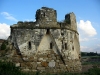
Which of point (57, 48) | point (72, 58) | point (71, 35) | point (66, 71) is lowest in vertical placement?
point (66, 71)

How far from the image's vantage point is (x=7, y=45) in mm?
12656

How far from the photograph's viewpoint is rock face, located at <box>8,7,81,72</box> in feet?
39.9

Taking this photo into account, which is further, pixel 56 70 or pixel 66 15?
pixel 66 15

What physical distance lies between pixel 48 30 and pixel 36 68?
321 cm

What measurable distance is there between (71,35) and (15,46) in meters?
4.79

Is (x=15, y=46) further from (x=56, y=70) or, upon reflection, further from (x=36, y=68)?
(x=56, y=70)

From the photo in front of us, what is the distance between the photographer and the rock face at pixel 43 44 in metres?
12.2

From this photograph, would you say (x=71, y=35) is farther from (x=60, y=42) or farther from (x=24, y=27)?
(x=24, y=27)

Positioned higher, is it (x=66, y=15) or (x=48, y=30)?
(x=66, y=15)

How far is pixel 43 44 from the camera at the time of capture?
1267 centimetres

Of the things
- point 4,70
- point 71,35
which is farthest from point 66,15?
point 4,70

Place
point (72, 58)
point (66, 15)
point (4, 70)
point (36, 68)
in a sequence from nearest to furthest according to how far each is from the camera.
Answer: point (4, 70), point (36, 68), point (72, 58), point (66, 15)

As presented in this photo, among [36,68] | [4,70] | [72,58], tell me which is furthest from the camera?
[72,58]

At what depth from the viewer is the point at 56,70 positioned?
12258mm
